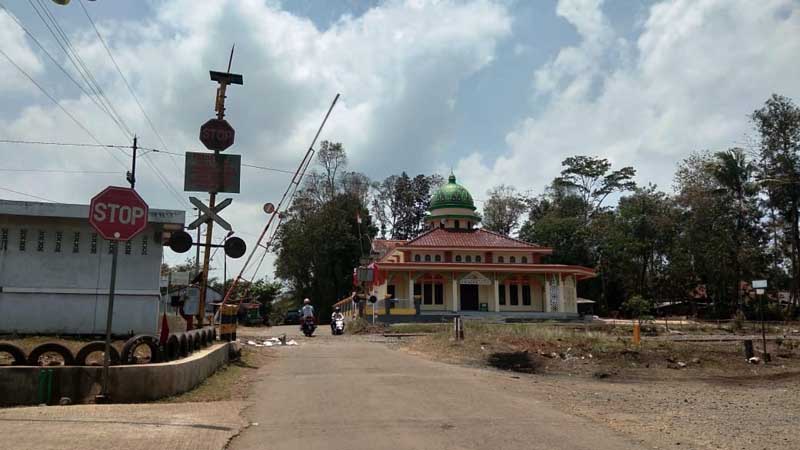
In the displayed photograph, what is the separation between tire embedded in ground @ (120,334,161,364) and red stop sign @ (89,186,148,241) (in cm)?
194

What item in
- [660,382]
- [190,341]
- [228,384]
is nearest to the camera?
[228,384]

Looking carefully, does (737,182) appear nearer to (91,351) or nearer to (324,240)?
(324,240)

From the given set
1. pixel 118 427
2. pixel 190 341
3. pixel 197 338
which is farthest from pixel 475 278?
pixel 118 427

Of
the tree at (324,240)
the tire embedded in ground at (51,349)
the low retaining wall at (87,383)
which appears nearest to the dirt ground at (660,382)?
the low retaining wall at (87,383)

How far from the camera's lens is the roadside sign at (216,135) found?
15773 mm

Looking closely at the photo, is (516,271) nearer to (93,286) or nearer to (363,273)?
(363,273)

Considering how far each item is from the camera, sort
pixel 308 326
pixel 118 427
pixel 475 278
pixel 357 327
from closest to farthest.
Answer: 1. pixel 118 427
2. pixel 308 326
3. pixel 357 327
4. pixel 475 278

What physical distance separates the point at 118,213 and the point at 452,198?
49751 millimetres

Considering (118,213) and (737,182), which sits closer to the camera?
(118,213)

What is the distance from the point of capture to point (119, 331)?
62.8ft

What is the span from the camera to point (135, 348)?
9.35 meters

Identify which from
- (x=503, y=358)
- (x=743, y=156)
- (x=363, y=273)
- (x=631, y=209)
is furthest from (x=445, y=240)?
(x=503, y=358)

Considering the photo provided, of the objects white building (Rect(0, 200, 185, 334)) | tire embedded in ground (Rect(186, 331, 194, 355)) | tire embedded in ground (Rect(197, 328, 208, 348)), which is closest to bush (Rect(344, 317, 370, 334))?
white building (Rect(0, 200, 185, 334))

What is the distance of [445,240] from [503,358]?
115ft
